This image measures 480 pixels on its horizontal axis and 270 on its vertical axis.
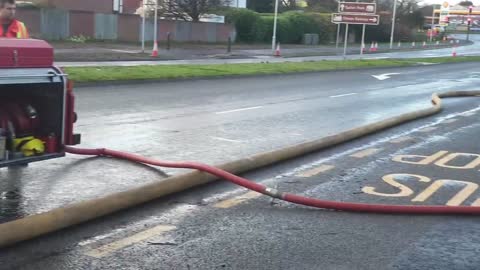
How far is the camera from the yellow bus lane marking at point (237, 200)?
5.77 metres

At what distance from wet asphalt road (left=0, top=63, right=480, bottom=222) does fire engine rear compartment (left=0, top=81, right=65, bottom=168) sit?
0.36 meters

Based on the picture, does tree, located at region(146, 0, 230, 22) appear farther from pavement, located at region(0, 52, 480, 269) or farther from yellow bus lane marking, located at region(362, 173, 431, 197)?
yellow bus lane marking, located at region(362, 173, 431, 197)

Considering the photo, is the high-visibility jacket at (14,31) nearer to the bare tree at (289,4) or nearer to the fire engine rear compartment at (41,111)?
the fire engine rear compartment at (41,111)

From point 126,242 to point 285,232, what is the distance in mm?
1256

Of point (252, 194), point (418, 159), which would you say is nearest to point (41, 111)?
point (252, 194)

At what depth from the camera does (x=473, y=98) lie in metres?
18.5

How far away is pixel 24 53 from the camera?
17.4 feet

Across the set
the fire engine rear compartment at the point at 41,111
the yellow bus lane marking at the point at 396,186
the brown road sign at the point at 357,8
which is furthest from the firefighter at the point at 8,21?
the brown road sign at the point at 357,8

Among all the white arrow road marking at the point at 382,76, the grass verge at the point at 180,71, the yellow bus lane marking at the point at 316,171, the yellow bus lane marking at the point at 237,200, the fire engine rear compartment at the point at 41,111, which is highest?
the fire engine rear compartment at the point at 41,111

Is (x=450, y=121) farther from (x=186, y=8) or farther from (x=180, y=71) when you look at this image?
(x=186, y=8)

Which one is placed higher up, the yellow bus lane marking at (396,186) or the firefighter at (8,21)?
the firefighter at (8,21)

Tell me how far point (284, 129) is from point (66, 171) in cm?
476

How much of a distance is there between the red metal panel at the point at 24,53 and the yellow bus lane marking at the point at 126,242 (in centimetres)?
173

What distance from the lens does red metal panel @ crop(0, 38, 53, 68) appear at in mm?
5123
